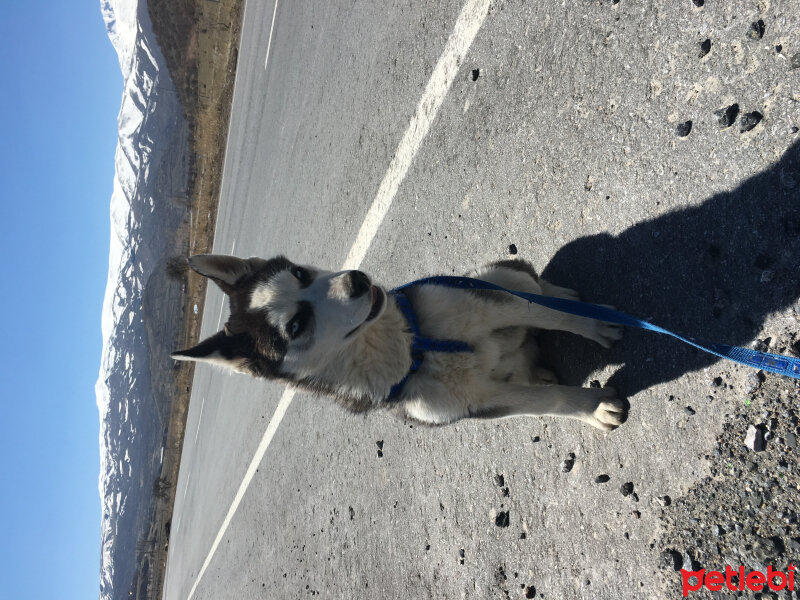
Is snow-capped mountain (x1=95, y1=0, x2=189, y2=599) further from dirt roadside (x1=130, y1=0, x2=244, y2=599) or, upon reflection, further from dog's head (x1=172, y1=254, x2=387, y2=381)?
dog's head (x1=172, y1=254, x2=387, y2=381)

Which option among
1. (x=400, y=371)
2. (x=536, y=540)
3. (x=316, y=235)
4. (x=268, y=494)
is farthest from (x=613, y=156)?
(x=268, y=494)

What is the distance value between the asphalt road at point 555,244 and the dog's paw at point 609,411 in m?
0.06

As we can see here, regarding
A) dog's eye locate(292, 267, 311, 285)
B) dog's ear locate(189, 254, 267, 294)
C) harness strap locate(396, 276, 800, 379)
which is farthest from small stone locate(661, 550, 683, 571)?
dog's ear locate(189, 254, 267, 294)

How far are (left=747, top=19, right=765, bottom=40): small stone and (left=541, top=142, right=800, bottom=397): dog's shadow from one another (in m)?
0.49

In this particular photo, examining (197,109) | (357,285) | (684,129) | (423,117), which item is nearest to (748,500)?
→ (684,129)

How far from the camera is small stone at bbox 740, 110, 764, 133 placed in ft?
6.07

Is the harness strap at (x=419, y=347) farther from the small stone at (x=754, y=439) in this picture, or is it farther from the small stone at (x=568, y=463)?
the small stone at (x=754, y=439)

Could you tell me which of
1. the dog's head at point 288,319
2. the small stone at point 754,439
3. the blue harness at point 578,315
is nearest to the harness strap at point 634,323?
the blue harness at point 578,315

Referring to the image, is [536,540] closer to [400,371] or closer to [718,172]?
[400,371]

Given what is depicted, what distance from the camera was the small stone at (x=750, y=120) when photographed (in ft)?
6.07

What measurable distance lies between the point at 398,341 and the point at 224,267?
3.99ft

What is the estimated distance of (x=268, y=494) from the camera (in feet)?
19.7

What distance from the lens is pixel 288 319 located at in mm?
2787

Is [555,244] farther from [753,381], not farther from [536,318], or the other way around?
[753,381]
